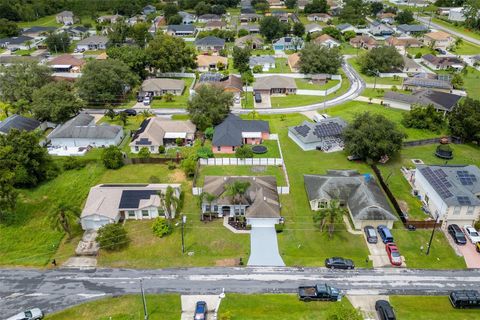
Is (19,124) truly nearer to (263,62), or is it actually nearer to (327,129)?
(327,129)

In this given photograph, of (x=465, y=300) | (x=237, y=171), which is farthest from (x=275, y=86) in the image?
(x=465, y=300)

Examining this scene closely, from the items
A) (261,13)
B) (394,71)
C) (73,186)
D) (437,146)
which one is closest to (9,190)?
(73,186)

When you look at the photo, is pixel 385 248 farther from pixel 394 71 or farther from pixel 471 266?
pixel 394 71

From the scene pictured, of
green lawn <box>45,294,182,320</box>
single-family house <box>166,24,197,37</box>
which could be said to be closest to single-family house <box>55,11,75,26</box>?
single-family house <box>166,24,197,37</box>

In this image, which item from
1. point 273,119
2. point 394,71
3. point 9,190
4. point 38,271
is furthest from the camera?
point 394,71

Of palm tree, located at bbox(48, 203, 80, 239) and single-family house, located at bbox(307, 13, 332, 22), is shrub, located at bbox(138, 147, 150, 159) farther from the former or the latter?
single-family house, located at bbox(307, 13, 332, 22)
